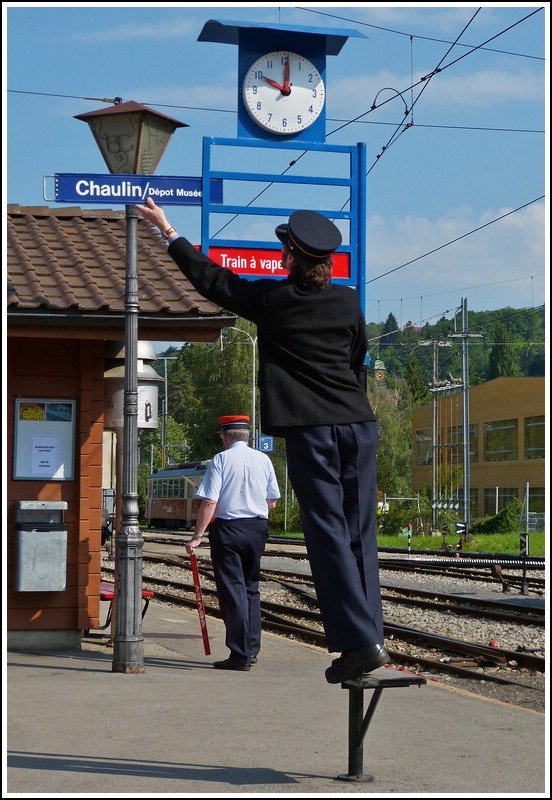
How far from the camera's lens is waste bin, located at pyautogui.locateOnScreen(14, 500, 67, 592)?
10.2 metres

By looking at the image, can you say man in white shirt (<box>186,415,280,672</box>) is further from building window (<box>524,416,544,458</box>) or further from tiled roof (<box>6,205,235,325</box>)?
building window (<box>524,416,544,458</box>)

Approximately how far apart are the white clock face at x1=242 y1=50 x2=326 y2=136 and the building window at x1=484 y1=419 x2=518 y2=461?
61.2 meters

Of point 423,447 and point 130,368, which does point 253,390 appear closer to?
point 423,447

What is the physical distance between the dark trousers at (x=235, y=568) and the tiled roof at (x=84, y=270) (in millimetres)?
1791

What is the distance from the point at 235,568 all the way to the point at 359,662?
4.43 m

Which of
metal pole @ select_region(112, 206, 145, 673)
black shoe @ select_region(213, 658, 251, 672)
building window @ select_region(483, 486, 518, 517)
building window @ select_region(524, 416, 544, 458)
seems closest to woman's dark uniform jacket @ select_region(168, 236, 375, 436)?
metal pole @ select_region(112, 206, 145, 673)

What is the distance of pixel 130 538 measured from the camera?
8.98 metres

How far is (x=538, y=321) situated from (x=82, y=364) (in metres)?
154

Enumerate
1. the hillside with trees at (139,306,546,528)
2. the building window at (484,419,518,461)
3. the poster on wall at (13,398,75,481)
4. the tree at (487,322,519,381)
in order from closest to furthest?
the poster on wall at (13,398,75,481) → the building window at (484,419,518,461) → the hillside with trees at (139,306,546,528) → the tree at (487,322,519,381)

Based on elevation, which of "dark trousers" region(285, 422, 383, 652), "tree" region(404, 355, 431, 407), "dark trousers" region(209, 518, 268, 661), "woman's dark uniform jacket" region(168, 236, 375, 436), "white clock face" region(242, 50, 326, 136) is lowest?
"dark trousers" region(209, 518, 268, 661)

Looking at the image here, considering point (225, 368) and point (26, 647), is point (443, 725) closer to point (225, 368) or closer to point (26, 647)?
point (26, 647)

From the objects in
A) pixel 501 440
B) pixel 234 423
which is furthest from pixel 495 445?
pixel 234 423

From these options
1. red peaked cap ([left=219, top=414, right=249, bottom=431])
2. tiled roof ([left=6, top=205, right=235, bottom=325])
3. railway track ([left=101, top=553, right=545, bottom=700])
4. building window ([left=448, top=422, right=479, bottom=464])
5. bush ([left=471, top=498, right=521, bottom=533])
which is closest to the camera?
red peaked cap ([left=219, top=414, right=249, bottom=431])

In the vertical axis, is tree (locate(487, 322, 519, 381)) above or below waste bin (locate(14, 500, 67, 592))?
above
